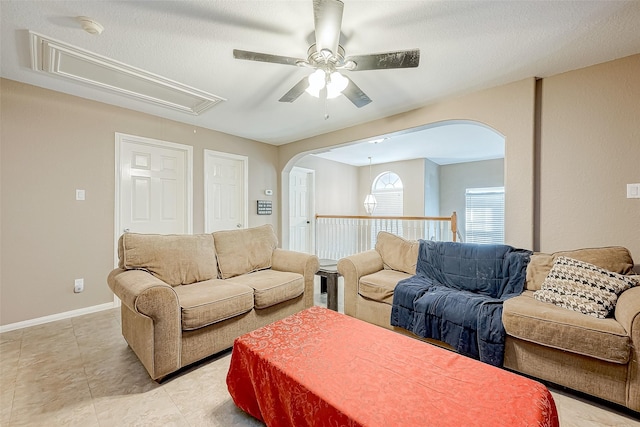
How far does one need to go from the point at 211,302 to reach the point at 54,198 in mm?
2302

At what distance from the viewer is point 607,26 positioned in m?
1.85

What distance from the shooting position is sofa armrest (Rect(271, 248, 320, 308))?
9.09 feet

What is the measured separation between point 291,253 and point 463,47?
2412mm

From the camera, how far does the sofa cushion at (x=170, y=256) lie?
7.17ft

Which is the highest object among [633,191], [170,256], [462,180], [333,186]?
[462,180]

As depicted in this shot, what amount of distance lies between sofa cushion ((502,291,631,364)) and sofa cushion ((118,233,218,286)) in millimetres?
2421

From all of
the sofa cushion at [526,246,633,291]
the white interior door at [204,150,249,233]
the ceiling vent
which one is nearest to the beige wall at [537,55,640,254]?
the sofa cushion at [526,246,633,291]

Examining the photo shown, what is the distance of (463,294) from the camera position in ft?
7.17

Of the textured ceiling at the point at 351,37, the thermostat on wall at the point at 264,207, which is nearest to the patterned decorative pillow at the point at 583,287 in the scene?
the textured ceiling at the point at 351,37

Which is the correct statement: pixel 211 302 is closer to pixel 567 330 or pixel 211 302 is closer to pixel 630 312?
pixel 567 330

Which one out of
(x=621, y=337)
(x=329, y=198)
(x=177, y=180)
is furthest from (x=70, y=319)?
(x=329, y=198)

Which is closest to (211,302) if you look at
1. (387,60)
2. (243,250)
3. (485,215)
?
(243,250)

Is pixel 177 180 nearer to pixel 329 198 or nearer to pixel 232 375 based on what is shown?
pixel 232 375

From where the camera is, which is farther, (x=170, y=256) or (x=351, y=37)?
(x=170, y=256)
